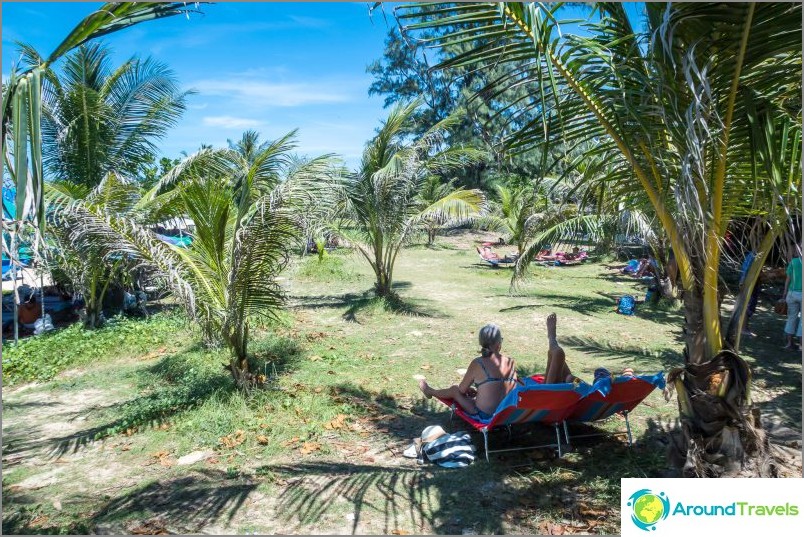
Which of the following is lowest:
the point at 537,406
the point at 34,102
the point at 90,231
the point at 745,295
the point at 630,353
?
the point at 630,353

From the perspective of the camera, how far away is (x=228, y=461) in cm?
451

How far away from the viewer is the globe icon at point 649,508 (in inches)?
113

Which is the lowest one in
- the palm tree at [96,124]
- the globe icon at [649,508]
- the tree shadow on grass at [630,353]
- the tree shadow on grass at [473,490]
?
the tree shadow on grass at [473,490]

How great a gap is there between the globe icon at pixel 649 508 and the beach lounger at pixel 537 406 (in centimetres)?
111

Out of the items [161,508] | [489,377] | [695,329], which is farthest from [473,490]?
[161,508]

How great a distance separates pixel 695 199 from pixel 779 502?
1650 millimetres

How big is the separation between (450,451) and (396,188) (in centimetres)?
644

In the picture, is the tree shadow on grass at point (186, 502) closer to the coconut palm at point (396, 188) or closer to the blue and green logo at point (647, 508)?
the blue and green logo at point (647, 508)

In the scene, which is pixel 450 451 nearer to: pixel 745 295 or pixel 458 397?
pixel 458 397

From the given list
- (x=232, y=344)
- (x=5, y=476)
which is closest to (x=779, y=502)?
(x=232, y=344)

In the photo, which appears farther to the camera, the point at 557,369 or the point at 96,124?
the point at 96,124

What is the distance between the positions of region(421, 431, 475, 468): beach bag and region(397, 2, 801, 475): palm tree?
1.54 m

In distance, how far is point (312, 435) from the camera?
4.94 meters

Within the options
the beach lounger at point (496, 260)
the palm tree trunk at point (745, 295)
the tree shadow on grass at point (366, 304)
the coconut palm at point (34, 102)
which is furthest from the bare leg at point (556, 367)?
the beach lounger at point (496, 260)
